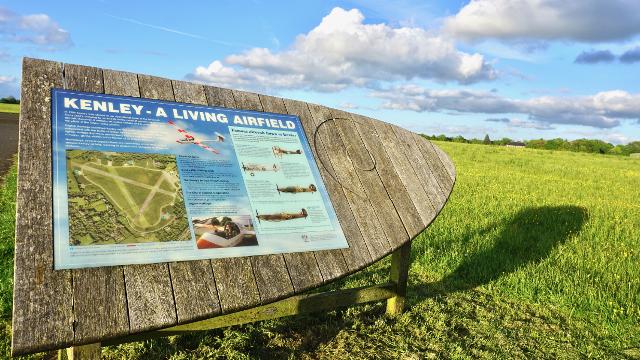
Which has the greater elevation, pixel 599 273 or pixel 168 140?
pixel 168 140

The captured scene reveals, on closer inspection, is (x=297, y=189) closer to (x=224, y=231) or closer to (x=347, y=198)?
(x=347, y=198)

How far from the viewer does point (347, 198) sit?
392 centimetres

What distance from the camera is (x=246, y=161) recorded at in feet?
11.6

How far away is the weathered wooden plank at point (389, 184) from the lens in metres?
4.19

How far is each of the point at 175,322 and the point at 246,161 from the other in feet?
4.20

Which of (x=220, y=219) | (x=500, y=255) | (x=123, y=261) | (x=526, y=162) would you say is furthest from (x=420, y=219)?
(x=526, y=162)

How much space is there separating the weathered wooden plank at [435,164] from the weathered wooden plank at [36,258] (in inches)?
133

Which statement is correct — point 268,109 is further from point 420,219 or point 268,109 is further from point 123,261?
point 123,261

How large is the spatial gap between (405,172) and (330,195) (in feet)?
3.57

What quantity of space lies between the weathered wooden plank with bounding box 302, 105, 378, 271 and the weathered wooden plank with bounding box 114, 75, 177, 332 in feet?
4.32

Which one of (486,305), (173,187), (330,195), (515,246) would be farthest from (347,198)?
(515,246)

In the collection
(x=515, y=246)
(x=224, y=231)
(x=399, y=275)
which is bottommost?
(x=515, y=246)

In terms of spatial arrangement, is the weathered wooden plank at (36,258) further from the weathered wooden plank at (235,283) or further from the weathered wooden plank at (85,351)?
the weathered wooden plank at (235,283)

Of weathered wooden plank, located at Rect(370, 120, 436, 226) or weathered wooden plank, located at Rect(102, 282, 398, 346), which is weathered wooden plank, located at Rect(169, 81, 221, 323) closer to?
weathered wooden plank, located at Rect(102, 282, 398, 346)
